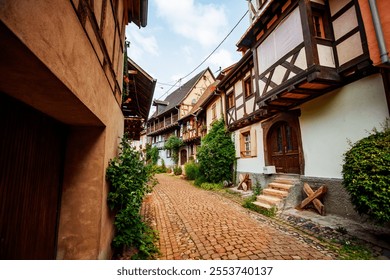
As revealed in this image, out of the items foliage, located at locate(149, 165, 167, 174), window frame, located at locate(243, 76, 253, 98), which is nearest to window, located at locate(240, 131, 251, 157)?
window frame, located at locate(243, 76, 253, 98)

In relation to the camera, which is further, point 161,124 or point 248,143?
point 161,124

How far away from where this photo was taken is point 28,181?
71.5 inches

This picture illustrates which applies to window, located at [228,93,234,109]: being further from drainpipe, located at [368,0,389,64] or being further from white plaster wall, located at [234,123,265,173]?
drainpipe, located at [368,0,389,64]

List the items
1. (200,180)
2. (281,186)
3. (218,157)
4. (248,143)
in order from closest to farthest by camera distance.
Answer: (281,186) → (248,143) → (218,157) → (200,180)

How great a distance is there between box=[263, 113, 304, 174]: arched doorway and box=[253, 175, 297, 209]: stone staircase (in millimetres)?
472

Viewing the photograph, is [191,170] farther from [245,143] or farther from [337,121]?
[337,121]

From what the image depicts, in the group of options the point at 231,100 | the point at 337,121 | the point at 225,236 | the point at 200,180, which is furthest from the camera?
the point at 200,180

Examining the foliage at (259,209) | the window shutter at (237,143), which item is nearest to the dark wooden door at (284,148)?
the foliage at (259,209)

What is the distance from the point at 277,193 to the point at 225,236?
9.15ft

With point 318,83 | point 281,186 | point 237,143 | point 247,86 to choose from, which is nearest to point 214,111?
point 237,143

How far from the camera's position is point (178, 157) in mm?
19250

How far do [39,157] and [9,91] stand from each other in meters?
0.86

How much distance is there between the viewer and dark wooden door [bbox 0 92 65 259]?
1.55 metres

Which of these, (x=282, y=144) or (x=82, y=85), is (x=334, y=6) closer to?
(x=282, y=144)
